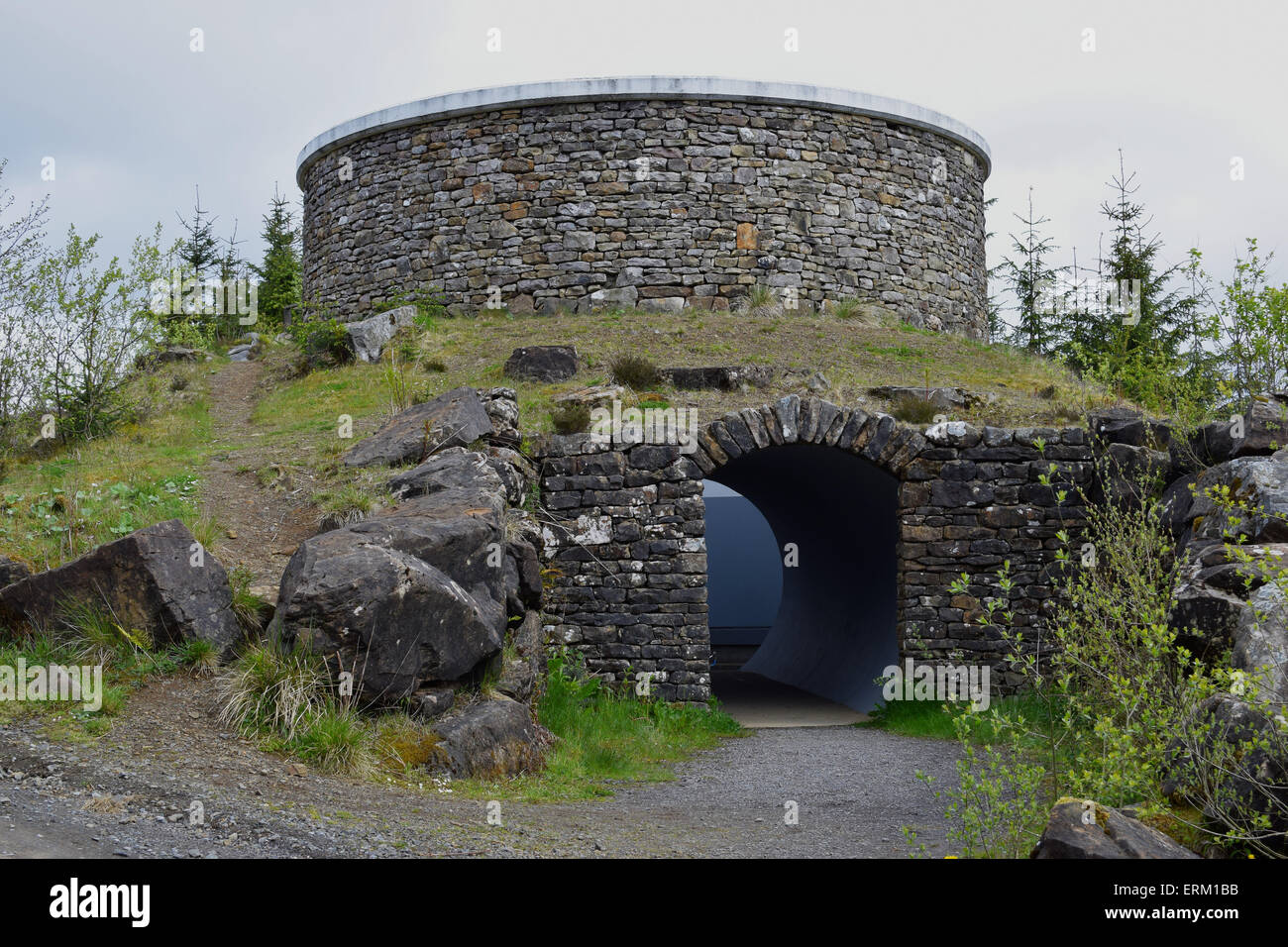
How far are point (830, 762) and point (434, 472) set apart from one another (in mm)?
3713

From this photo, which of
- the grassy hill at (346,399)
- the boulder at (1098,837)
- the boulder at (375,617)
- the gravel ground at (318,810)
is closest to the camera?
the boulder at (1098,837)

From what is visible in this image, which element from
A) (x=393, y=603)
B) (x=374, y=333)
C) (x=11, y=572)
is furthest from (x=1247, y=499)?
(x=374, y=333)

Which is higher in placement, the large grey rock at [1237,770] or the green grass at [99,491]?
the green grass at [99,491]

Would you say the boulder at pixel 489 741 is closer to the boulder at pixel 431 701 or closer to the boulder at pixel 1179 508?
the boulder at pixel 431 701

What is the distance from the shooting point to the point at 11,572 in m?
7.20

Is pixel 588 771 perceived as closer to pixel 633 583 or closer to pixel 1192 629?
pixel 633 583

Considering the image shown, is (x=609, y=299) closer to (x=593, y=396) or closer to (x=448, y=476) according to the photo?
(x=593, y=396)

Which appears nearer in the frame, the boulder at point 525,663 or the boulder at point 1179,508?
the boulder at point 525,663

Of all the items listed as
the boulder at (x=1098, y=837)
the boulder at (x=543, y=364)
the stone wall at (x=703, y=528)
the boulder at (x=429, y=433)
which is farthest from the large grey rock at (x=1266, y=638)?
the boulder at (x=543, y=364)

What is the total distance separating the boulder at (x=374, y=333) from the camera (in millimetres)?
14484

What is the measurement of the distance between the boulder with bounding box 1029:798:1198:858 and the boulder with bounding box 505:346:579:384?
337 inches

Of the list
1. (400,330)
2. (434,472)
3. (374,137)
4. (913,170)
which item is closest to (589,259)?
(400,330)

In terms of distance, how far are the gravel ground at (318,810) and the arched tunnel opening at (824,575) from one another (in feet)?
13.9

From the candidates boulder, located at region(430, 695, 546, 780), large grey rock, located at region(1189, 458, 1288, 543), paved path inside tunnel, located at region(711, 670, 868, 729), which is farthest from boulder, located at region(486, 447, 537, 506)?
large grey rock, located at region(1189, 458, 1288, 543)
